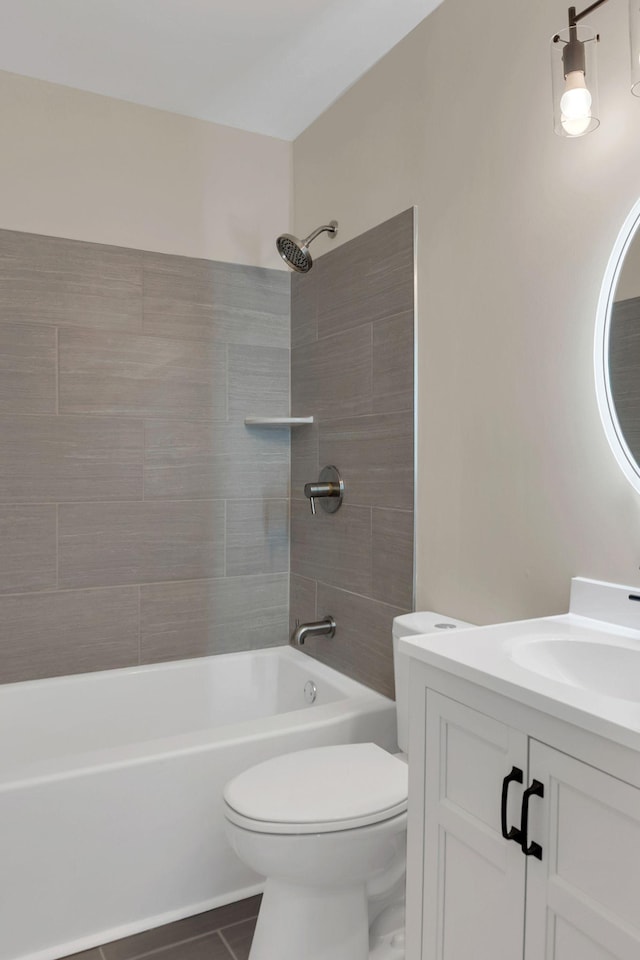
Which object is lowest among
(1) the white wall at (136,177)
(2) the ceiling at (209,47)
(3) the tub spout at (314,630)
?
(3) the tub spout at (314,630)

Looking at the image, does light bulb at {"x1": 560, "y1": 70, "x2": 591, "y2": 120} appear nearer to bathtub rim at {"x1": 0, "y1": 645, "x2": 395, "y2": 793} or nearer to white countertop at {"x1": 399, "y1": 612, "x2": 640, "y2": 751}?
white countertop at {"x1": 399, "y1": 612, "x2": 640, "y2": 751}

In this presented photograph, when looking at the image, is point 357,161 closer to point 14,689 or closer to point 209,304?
point 209,304

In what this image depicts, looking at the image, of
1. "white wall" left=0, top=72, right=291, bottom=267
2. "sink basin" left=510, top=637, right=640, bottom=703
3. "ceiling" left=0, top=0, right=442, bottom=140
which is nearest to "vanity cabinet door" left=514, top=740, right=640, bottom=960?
"sink basin" left=510, top=637, right=640, bottom=703

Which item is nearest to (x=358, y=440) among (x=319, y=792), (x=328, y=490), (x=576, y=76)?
(x=328, y=490)

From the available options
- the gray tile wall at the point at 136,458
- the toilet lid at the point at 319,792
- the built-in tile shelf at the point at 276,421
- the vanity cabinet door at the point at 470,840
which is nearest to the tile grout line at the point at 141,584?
the gray tile wall at the point at 136,458

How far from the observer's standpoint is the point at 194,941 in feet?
6.21

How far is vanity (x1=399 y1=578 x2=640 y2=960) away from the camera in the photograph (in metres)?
0.94

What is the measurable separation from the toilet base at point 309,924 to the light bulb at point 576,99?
1.77 metres

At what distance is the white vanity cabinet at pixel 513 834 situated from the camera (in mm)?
936

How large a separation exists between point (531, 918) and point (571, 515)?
34.4 inches

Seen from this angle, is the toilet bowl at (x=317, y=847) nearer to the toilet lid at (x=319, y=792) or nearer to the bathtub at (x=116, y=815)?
the toilet lid at (x=319, y=792)

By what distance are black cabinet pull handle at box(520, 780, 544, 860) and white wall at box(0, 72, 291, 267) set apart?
2.33 metres

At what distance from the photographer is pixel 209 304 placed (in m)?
2.83

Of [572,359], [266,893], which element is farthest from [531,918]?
[572,359]
